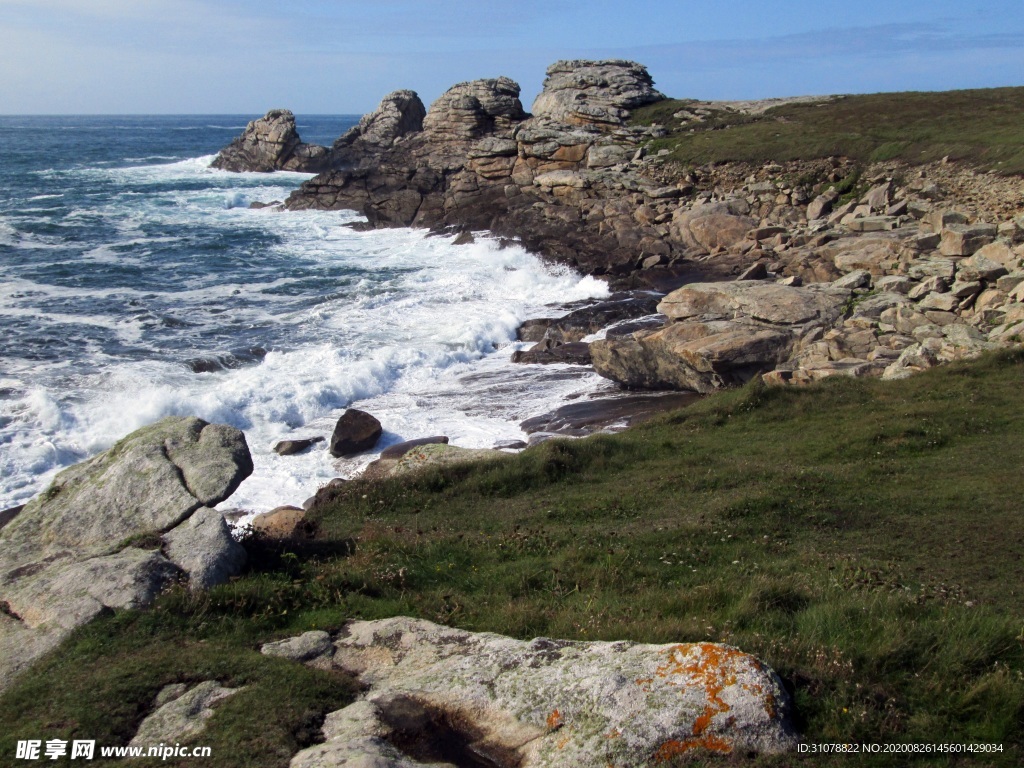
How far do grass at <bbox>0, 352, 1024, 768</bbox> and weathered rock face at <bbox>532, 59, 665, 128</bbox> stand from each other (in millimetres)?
42230

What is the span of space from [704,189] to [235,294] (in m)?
26.3

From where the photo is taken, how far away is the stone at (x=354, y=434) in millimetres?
20969

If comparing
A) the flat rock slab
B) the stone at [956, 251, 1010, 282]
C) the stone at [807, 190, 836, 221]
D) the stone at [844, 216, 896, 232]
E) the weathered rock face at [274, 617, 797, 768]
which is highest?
the stone at [807, 190, 836, 221]

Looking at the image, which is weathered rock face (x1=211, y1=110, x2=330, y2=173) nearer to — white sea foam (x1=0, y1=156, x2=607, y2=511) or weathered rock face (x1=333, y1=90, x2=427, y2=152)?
weathered rock face (x1=333, y1=90, x2=427, y2=152)

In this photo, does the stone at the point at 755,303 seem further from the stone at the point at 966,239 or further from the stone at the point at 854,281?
the stone at the point at 966,239

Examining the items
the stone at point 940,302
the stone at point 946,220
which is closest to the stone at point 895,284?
the stone at point 940,302

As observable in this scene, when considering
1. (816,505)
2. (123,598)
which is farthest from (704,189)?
(123,598)

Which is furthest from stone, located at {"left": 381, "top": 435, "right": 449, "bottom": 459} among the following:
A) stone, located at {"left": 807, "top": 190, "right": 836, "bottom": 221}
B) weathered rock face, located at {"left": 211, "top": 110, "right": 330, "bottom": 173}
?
weathered rock face, located at {"left": 211, "top": 110, "right": 330, "bottom": 173}

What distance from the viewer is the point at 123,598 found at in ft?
28.3

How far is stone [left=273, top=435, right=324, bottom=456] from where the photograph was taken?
21219 mm

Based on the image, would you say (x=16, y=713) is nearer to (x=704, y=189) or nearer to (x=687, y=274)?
(x=687, y=274)

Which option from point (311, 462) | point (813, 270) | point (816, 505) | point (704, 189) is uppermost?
point (704, 189)

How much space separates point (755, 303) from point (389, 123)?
62.9 m

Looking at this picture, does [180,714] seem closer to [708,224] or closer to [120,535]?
[120,535]
